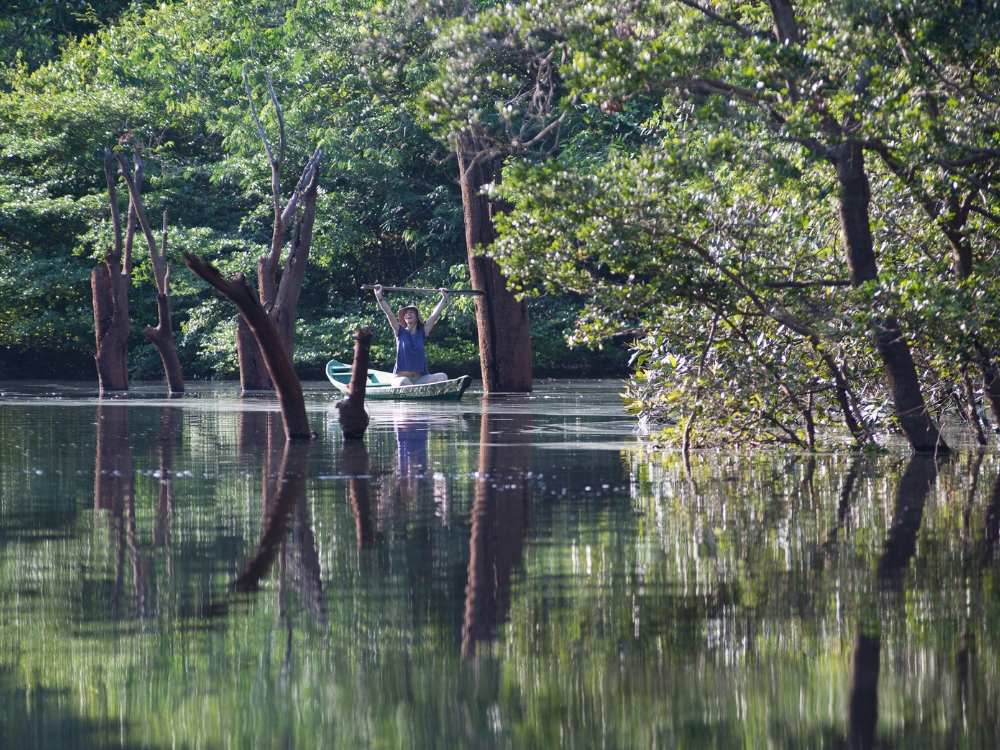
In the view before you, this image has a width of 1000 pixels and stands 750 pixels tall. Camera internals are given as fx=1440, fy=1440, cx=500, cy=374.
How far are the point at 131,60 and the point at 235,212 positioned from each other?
17.6ft

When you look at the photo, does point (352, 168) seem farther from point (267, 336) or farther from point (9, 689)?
point (9, 689)

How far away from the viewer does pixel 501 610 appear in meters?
5.20

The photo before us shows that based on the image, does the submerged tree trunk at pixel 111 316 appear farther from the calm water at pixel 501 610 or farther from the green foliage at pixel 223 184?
the calm water at pixel 501 610

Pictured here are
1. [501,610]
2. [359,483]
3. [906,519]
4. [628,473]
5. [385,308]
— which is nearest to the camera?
[501,610]

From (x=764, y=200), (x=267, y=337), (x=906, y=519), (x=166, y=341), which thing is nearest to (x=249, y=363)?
(x=166, y=341)

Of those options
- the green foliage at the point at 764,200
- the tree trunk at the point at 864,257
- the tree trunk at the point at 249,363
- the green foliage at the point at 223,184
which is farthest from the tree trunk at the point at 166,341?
the tree trunk at the point at 864,257

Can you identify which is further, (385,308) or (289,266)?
(289,266)

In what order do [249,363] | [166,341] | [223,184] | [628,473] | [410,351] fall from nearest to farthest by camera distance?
[628,473] < [410,351] < [166,341] < [249,363] < [223,184]

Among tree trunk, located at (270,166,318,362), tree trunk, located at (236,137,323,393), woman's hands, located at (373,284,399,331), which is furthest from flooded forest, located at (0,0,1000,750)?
tree trunk, located at (270,166,318,362)

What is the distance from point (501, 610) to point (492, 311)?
2161cm

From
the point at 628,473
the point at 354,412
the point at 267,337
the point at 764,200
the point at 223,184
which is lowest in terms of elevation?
the point at 628,473

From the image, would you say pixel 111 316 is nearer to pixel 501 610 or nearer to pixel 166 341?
pixel 166 341

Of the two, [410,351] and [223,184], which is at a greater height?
[223,184]

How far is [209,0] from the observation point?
42562 millimetres
